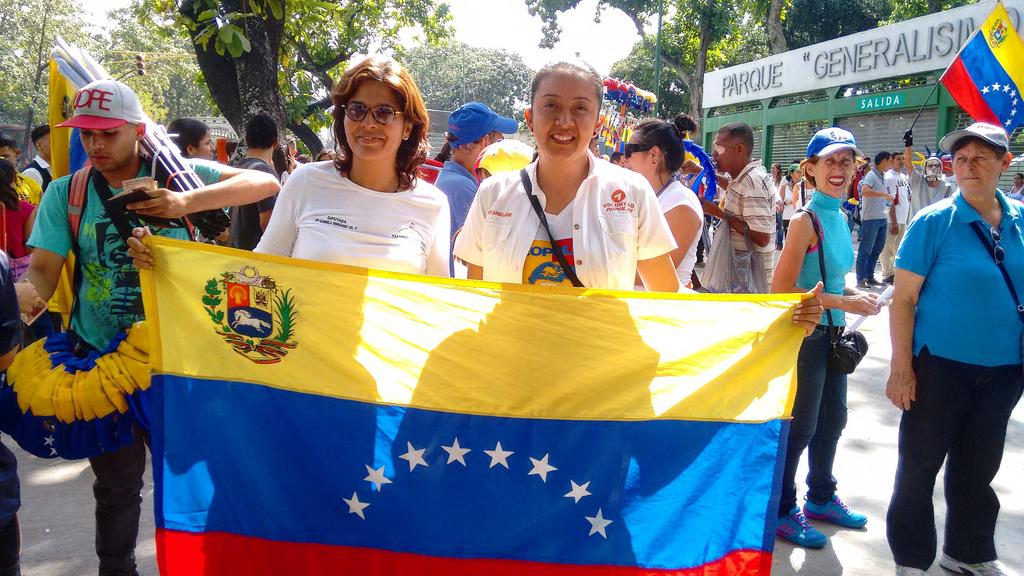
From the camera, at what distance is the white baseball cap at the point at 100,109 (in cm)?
284

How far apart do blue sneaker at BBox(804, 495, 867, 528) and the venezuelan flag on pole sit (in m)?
3.01

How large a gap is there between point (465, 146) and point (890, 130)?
20607 millimetres

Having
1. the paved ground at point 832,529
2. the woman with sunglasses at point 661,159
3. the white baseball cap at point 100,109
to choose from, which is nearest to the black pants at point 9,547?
the paved ground at point 832,529

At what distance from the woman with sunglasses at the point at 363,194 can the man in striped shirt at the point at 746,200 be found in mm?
2513

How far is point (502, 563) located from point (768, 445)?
104cm

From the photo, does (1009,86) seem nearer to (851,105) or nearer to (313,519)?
(313,519)

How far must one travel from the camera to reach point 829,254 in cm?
388

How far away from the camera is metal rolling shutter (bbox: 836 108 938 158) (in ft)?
67.9

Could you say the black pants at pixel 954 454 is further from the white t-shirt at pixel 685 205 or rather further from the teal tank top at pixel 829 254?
the white t-shirt at pixel 685 205

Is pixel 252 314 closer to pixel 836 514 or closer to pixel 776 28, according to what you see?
pixel 836 514

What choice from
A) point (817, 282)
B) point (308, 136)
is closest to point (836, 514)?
point (817, 282)

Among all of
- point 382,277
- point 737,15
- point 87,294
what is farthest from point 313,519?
point 737,15

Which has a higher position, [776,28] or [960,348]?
[776,28]

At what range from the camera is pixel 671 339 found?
277 cm
